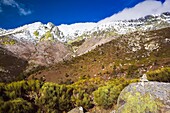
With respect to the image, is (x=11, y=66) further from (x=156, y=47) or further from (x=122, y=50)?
(x=156, y=47)

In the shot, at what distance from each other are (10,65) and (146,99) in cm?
11491

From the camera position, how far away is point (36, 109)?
66.6 feet

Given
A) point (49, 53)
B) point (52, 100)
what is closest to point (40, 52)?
point (49, 53)

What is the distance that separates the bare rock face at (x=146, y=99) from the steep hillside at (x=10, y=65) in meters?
89.9

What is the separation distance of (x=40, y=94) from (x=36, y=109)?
1934 mm

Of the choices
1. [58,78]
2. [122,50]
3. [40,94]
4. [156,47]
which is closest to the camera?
[40,94]

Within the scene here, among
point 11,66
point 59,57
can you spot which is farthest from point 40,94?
point 59,57

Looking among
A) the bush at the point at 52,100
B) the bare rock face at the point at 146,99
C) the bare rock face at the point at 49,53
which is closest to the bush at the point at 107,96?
the bush at the point at 52,100

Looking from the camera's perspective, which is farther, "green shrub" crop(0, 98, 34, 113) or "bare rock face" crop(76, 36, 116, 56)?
"bare rock face" crop(76, 36, 116, 56)

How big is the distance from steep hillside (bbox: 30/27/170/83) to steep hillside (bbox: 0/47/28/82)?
73.7ft

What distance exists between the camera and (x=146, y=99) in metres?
12.8

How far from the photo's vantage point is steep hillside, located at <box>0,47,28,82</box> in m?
105

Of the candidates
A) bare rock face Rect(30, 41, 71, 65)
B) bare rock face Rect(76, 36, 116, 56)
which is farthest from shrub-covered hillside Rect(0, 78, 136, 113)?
bare rock face Rect(30, 41, 71, 65)

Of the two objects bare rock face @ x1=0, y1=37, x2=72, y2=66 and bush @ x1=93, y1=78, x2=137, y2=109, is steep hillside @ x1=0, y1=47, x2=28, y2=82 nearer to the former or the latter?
bare rock face @ x1=0, y1=37, x2=72, y2=66
